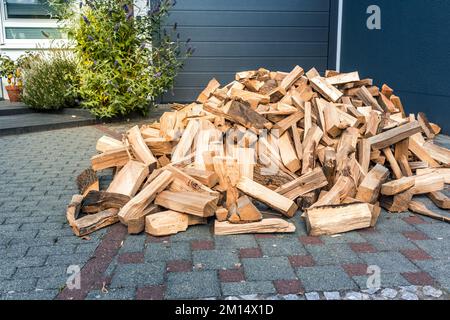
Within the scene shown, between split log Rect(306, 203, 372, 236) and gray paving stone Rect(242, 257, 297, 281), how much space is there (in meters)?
0.46

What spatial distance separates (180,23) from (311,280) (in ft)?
24.7

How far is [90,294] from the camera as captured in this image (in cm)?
233

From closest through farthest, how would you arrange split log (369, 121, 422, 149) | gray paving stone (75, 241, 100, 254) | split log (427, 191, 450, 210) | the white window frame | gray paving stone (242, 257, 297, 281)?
gray paving stone (242, 257, 297, 281) → gray paving stone (75, 241, 100, 254) → split log (427, 191, 450, 210) → split log (369, 121, 422, 149) → the white window frame

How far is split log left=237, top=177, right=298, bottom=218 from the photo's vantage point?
129 inches

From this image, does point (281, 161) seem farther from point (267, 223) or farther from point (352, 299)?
point (352, 299)

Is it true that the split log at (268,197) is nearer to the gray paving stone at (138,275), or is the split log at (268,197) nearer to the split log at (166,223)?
the split log at (166,223)

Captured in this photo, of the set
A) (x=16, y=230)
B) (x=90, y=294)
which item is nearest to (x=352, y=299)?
(x=90, y=294)

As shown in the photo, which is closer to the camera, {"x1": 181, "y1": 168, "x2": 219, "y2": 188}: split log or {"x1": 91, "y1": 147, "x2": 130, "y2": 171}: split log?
{"x1": 181, "y1": 168, "x2": 219, "y2": 188}: split log

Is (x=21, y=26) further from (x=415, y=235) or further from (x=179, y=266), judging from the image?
(x=415, y=235)

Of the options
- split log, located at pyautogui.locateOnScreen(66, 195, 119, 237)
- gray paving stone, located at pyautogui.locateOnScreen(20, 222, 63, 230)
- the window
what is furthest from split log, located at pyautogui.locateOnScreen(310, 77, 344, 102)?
the window

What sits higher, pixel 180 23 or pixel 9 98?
pixel 180 23

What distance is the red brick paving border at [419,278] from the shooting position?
2414mm

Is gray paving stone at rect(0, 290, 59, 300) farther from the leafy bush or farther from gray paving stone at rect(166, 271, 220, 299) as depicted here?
the leafy bush
